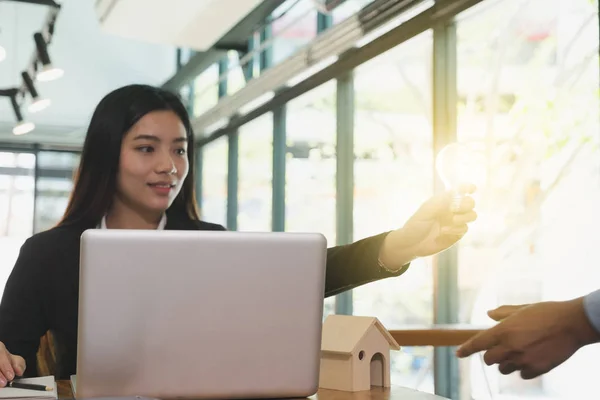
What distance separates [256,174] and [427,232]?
467cm

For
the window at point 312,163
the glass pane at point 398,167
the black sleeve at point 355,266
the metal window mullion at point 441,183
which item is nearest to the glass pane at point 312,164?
the window at point 312,163

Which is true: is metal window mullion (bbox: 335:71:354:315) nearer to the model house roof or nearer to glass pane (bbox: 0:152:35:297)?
the model house roof

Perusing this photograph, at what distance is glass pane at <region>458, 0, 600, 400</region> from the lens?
3.07 meters

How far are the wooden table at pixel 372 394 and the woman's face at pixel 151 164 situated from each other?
70 centimetres

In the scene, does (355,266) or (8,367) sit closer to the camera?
(8,367)

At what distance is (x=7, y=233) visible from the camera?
30.6ft

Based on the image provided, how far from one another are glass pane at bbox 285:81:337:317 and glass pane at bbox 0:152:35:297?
16.6ft

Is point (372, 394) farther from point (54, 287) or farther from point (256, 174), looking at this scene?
point (256, 174)

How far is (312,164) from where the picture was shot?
17.3 feet

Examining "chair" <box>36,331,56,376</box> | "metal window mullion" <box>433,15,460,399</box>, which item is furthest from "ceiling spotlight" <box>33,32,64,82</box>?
"chair" <box>36,331,56,376</box>

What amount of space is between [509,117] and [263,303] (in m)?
2.47

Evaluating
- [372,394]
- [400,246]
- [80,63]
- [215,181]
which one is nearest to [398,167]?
[400,246]

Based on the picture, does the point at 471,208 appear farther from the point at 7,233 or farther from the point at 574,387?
the point at 7,233

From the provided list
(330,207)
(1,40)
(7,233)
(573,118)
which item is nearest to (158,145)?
(573,118)
